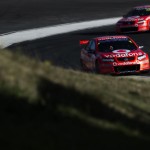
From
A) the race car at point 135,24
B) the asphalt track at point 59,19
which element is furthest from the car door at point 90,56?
the race car at point 135,24

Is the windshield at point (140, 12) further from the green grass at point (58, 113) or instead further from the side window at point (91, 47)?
the green grass at point (58, 113)

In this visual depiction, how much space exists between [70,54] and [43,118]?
19132mm

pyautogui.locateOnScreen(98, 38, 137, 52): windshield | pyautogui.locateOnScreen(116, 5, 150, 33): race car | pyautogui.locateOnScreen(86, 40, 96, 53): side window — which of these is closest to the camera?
pyautogui.locateOnScreen(98, 38, 137, 52): windshield

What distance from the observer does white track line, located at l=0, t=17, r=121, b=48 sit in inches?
1207

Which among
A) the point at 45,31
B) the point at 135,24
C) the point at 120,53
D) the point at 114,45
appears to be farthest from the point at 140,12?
the point at 120,53

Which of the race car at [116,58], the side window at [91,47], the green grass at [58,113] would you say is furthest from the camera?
the side window at [91,47]

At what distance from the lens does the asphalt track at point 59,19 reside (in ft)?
89.6

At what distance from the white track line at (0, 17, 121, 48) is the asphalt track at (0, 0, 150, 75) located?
0.62 m

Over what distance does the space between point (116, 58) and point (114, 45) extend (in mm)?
931

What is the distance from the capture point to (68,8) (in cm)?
4397

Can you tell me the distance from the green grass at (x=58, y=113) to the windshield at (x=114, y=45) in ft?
35.9

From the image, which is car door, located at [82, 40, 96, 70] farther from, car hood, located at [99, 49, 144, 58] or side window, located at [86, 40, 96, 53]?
car hood, located at [99, 49, 144, 58]

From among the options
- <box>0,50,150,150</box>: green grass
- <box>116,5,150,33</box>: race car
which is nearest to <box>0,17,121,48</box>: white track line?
<box>116,5,150,33</box>: race car

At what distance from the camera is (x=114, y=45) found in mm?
20672
